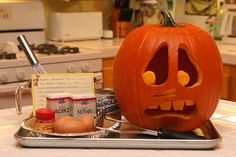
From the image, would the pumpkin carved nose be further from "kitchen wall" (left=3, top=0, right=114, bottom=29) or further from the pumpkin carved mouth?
"kitchen wall" (left=3, top=0, right=114, bottom=29)

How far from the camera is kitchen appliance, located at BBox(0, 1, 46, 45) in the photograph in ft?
10.4

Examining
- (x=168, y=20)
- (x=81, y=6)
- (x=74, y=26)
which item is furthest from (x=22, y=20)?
(x=168, y=20)

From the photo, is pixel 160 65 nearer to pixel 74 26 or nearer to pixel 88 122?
pixel 88 122

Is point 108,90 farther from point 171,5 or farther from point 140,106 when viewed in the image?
point 171,5

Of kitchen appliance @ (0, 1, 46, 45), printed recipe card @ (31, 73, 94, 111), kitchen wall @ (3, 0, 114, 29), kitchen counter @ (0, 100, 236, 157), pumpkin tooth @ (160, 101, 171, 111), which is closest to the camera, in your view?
kitchen counter @ (0, 100, 236, 157)

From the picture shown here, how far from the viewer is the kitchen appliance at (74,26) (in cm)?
339

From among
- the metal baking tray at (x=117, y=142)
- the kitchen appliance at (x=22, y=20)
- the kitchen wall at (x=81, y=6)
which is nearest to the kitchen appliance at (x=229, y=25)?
the kitchen wall at (x=81, y=6)

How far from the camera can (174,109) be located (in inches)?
46.2

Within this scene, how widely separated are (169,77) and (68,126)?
28 cm

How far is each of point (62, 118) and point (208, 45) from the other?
1.39 feet

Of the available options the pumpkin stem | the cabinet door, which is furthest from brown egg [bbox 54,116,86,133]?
the cabinet door

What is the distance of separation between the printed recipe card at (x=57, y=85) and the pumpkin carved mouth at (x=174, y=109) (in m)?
0.21

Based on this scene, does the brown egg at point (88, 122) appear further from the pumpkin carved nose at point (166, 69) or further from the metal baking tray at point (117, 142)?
the pumpkin carved nose at point (166, 69)

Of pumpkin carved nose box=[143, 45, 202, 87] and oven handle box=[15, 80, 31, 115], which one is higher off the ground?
pumpkin carved nose box=[143, 45, 202, 87]
